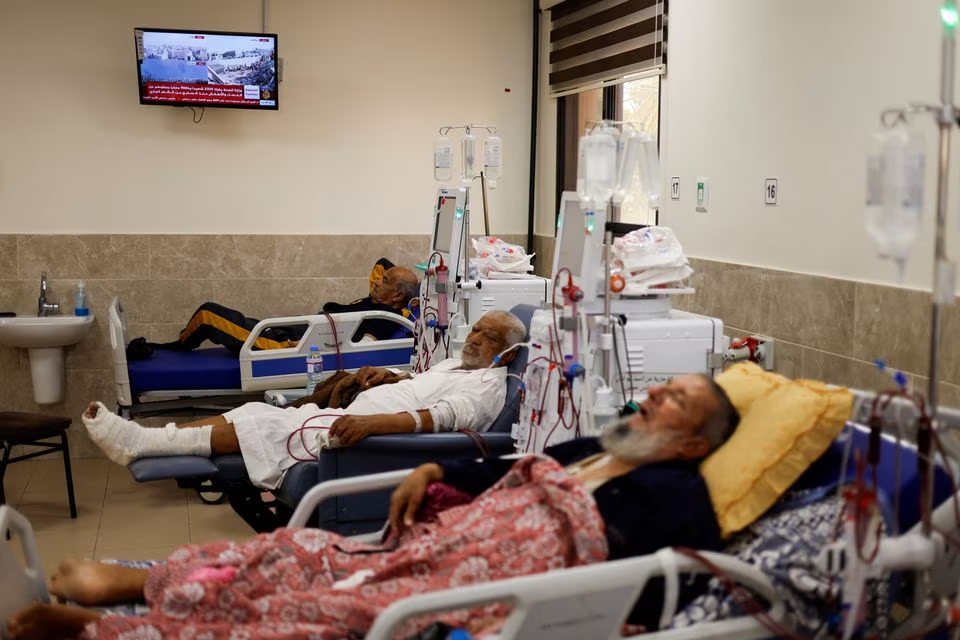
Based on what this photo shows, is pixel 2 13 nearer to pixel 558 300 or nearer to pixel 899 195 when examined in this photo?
pixel 558 300

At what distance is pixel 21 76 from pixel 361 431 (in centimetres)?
342

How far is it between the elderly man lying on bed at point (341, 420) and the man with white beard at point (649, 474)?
0.99 m

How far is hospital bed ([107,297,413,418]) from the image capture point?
5031 mm

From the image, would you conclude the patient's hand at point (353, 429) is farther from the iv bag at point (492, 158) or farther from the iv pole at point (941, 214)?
the iv pole at point (941, 214)

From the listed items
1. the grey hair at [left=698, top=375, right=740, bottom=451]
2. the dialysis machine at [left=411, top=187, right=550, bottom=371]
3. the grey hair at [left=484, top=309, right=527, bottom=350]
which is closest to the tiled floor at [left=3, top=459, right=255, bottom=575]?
the dialysis machine at [left=411, top=187, right=550, bottom=371]

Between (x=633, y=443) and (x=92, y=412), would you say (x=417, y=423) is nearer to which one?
(x=92, y=412)

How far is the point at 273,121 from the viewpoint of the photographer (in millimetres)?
6102

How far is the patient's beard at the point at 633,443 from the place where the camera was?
2.46 meters

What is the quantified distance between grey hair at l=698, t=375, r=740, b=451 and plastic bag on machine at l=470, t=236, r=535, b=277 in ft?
7.18

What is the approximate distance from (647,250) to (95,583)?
6.06 ft

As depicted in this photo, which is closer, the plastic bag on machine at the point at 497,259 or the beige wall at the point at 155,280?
the plastic bag on machine at the point at 497,259

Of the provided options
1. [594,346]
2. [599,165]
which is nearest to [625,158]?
[599,165]

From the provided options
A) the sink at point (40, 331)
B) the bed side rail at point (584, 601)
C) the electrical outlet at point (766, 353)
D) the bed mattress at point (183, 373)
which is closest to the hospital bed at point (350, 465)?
the electrical outlet at point (766, 353)

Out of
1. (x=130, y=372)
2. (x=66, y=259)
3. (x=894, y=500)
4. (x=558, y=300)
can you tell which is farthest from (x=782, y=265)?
(x=66, y=259)
